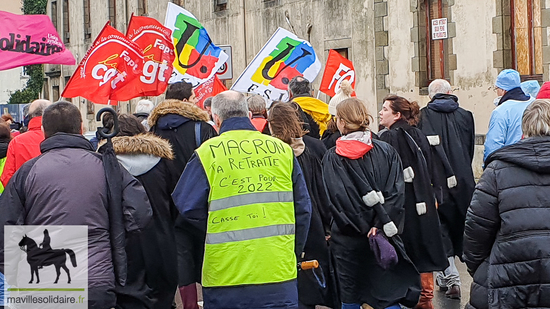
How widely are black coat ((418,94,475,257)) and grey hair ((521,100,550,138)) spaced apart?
370 centimetres

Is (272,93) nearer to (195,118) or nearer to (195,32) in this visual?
(195,32)

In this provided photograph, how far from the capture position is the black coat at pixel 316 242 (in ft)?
21.7

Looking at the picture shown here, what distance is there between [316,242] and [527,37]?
10723mm

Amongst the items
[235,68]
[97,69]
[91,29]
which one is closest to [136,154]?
[97,69]

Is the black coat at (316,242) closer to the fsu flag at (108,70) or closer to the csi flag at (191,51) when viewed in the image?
the fsu flag at (108,70)

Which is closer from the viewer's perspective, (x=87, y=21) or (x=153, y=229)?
(x=153, y=229)

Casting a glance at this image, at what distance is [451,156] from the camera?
9.16 metres

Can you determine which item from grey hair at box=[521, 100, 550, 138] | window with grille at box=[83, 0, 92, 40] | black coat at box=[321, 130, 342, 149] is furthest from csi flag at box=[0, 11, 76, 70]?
window with grille at box=[83, 0, 92, 40]

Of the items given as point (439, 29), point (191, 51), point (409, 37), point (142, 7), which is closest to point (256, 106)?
point (191, 51)

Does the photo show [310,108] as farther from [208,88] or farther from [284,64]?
[208,88]

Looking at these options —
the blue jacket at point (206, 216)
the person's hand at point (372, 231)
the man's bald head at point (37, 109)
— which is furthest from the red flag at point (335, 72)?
the blue jacket at point (206, 216)

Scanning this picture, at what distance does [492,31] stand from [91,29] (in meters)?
21.9

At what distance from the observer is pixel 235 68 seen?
25.8 meters

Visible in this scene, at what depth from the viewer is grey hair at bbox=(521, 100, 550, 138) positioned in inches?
201
